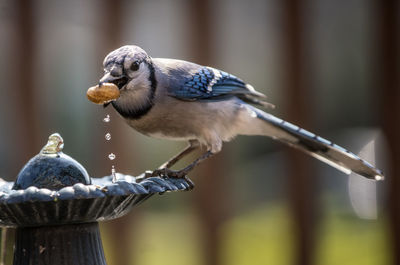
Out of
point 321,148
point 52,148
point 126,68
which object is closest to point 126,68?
point 126,68

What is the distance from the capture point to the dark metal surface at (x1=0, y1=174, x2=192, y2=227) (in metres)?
1.53

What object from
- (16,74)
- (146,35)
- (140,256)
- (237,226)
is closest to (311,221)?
(237,226)

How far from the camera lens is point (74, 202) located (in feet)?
5.20

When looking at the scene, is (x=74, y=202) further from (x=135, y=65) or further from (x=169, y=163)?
(x=169, y=163)

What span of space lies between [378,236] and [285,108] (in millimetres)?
1098

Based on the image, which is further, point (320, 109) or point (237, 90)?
point (320, 109)

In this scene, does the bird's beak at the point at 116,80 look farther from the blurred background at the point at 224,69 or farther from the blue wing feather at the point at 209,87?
the blurred background at the point at 224,69

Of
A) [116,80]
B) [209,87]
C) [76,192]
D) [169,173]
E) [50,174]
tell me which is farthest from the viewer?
[209,87]

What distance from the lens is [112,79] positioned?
6.49 feet

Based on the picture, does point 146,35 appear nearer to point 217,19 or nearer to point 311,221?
point 217,19

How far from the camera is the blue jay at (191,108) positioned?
2.13 m

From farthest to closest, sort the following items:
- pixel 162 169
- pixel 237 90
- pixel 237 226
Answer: pixel 237 226 < pixel 237 90 < pixel 162 169

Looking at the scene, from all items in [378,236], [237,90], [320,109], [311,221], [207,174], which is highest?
[237,90]

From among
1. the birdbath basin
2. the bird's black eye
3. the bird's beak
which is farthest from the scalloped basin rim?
the bird's black eye
